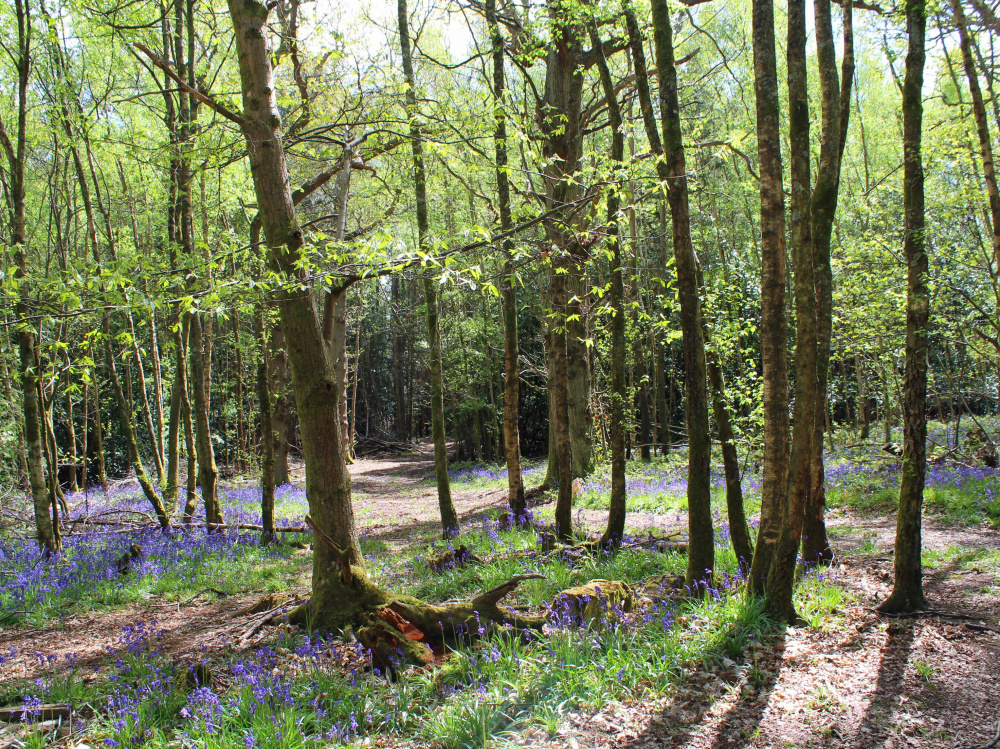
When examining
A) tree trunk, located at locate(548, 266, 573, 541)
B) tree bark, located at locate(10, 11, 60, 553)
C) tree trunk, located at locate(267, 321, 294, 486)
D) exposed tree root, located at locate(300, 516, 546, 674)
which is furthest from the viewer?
tree trunk, located at locate(267, 321, 294, 486)

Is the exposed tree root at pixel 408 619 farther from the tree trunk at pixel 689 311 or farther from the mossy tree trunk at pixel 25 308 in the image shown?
the mossy tree trunk at pixel 25 308

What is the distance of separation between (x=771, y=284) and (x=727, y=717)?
312cm

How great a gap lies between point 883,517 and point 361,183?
1858cm

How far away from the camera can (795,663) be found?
3.97 meters

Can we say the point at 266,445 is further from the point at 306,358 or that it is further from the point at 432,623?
the point at 432,623

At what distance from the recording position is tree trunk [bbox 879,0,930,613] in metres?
4.59

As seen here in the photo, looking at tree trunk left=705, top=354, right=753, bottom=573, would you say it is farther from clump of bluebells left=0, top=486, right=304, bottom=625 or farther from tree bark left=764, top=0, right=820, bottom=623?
clump of bluebells left=0, top=486, right=304, bottom=625

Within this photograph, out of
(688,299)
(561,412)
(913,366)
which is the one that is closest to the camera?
(913,366)

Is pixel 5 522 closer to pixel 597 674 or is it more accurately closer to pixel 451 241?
pixel 451 241

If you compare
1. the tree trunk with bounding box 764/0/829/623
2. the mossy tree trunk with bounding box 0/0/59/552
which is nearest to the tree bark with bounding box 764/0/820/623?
the tree trunk with bounding box 764/0/829/623

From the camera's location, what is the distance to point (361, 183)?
68.3 ft

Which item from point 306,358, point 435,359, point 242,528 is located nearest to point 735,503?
point 306,358

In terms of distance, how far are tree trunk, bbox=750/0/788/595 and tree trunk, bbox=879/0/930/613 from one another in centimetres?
92

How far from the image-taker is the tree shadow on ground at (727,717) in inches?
127
